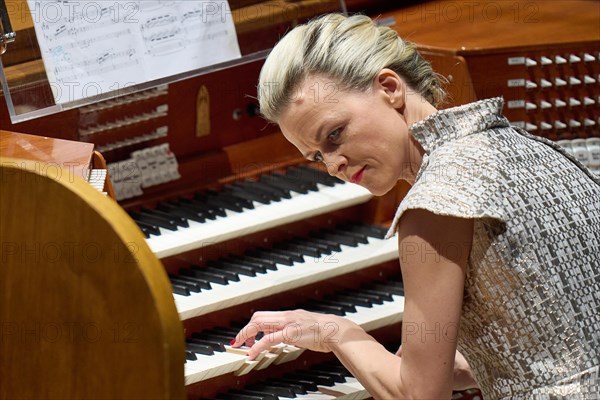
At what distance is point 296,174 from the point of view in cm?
352

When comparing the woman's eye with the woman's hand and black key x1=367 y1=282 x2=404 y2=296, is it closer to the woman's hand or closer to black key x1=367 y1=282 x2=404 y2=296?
the woman's hand

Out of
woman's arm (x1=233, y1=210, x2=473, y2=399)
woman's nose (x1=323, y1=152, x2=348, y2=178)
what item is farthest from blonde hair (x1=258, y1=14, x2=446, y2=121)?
woman's arm (x1=233, y1=210, x2=473, y2=399)

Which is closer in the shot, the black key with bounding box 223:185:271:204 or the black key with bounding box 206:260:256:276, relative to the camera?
the black key with bounding box 206:260:256:276

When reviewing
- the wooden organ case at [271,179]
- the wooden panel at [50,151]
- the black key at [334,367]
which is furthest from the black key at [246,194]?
the wooden panel at [50,151]

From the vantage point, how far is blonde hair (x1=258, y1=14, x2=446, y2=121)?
2.17 meters

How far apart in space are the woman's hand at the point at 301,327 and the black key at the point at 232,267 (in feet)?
2.16

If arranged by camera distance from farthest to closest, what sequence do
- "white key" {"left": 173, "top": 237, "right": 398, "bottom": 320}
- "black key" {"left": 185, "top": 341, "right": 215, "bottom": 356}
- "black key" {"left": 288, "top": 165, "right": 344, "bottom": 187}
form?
"black key" {"left": 288, "top": 165, "right": 344, "bottom": 187}
"white key" {"left": 173, "top": 237, "right": 398, "bottom": 320}
"black key" {"left": 185, "top": 341, "right": 215, "bottom": 356}

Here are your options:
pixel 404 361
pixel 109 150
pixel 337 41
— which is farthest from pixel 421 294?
pixel 109 150

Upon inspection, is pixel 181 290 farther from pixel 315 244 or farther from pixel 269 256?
pixel 315 244

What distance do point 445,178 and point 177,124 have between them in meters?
1.58

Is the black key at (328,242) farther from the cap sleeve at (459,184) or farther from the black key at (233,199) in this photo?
the cap sleeve at (459,184)

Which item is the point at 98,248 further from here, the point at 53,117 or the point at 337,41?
the point at 53,117

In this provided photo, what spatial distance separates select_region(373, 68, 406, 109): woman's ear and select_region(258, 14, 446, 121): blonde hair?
15 mm

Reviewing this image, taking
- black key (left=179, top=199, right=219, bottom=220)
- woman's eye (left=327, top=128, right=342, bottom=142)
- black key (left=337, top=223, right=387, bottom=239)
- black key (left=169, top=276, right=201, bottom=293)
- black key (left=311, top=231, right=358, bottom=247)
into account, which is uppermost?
woman's eye (left=327, top=128, right=342, bottom=142)
